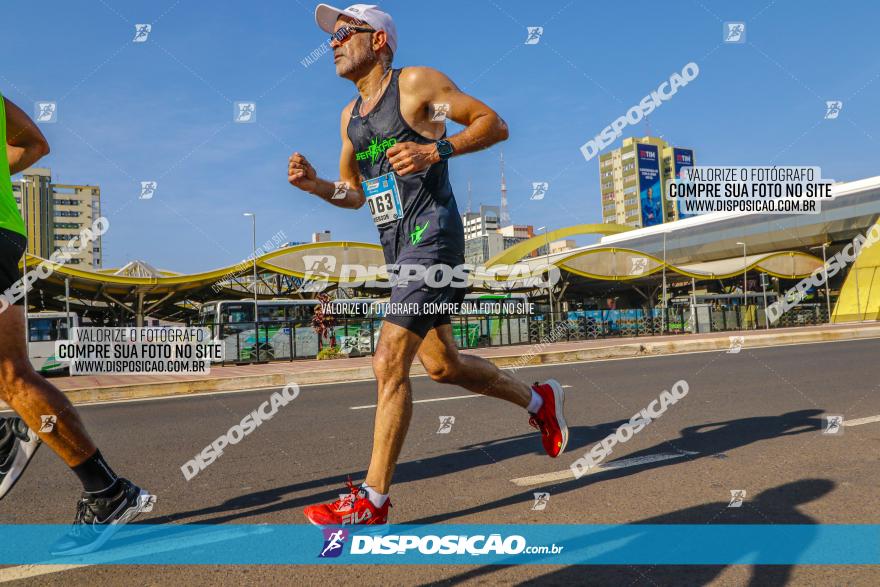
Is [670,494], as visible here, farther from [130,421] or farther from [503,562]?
[130,421]

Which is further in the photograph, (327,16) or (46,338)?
(46,338)

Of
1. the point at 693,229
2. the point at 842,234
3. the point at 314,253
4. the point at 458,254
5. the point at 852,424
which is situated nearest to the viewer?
the point at 458,254

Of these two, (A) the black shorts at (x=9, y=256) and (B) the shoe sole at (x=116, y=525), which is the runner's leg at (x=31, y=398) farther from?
(B) the shoe sole at (x=116, y=525)

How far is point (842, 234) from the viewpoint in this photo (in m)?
49.9

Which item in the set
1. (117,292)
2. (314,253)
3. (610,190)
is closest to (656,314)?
(314,253)

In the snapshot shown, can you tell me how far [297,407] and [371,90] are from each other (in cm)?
503

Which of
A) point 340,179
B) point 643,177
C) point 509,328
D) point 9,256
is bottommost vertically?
point 509,328

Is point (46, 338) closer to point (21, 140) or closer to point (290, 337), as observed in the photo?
point (290, 337)

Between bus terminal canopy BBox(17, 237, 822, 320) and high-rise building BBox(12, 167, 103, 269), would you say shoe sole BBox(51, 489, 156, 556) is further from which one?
high-rise building BBox(12, 167, 103, 269)

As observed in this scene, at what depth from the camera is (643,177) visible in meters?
140

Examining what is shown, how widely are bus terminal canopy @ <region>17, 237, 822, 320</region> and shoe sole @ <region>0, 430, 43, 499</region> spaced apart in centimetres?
2382

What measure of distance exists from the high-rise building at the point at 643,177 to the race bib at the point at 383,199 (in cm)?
14435

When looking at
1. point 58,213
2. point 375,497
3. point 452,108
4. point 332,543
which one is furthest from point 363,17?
point 58,213

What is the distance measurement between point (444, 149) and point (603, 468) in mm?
2013
